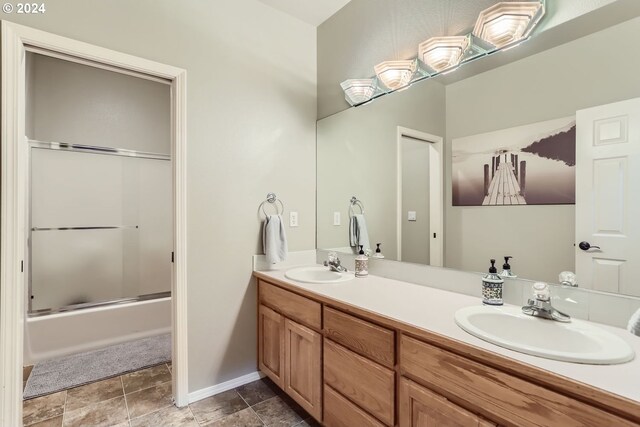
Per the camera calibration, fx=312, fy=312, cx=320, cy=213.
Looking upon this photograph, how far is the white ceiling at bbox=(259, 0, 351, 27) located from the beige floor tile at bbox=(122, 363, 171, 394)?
2.78m

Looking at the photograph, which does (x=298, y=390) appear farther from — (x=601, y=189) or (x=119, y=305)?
(x=119, y=305)

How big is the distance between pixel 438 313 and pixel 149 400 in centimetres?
187

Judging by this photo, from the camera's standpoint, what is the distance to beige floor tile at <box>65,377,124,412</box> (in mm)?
1926

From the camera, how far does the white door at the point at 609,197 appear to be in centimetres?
111

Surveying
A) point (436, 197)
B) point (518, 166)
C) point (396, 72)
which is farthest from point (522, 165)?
point (396, 72)

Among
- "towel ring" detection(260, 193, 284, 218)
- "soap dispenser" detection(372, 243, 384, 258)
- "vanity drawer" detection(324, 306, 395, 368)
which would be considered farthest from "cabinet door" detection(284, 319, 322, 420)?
"towel ring" detection(260, 193, 284, 218)

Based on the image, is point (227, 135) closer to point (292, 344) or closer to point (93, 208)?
point (292, 344)

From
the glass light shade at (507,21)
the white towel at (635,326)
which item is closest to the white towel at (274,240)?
the glass light shade at (507,21)

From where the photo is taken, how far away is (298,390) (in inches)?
68.3

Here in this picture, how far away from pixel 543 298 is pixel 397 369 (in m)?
0.60

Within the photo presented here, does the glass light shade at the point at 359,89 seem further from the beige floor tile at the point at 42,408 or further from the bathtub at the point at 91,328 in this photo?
the beige floor tile at the point at 42,408

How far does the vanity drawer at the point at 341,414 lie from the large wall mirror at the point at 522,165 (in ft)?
2.73

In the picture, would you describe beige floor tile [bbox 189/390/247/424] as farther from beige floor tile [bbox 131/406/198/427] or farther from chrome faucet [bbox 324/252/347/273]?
Result: chrome faucet [bbox 324/252/347/273]

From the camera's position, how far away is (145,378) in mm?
2234
